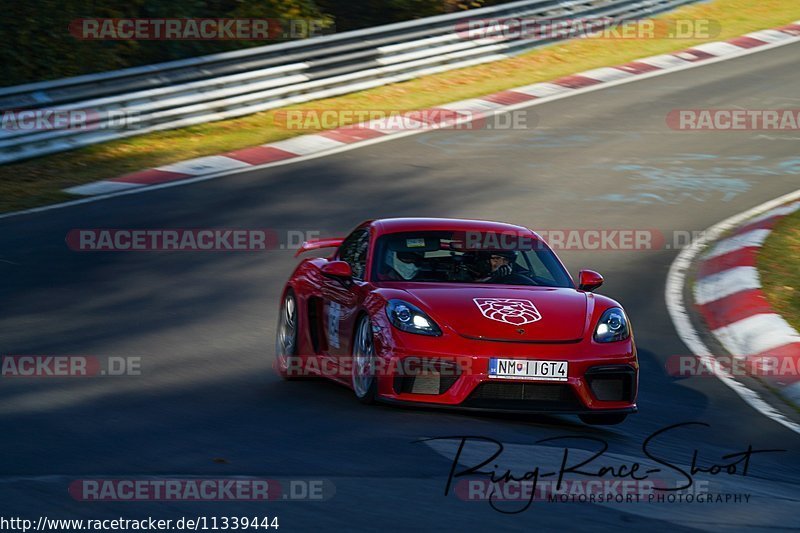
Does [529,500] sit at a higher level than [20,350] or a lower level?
higher

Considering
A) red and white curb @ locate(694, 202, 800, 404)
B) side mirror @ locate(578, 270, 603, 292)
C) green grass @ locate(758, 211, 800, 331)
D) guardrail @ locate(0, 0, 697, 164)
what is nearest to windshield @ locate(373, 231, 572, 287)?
side mirror @ locate(578, 270, 603, 292)

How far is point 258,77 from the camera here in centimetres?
1908

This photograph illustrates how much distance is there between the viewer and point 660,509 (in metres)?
5.55

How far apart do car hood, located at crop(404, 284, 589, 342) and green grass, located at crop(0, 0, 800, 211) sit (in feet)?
24.9

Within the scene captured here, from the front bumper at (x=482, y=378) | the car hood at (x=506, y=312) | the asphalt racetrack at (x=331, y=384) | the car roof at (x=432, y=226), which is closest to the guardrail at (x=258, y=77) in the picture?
the asphalt racetrack at (x=331, y=384)

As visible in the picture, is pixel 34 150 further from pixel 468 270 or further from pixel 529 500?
pixel 529 500

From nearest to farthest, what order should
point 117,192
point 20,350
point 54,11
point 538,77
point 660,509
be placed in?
point 660,509 → point 20,350 → point 117,192 → point 54,11 → point 538,77

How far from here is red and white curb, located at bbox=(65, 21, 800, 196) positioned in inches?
613

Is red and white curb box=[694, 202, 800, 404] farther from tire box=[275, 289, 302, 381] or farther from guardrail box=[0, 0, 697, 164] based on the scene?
guardrail box=[0, 0, 697, 164]

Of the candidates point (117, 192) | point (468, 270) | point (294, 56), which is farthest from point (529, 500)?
point (294, 56)

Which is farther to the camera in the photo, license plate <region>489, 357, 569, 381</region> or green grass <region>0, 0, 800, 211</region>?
green grass <region>0, 0, 800, 211</region>

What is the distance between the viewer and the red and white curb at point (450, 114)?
1556cm

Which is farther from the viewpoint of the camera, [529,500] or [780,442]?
[780,442]

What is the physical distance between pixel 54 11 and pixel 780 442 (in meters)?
14.6
